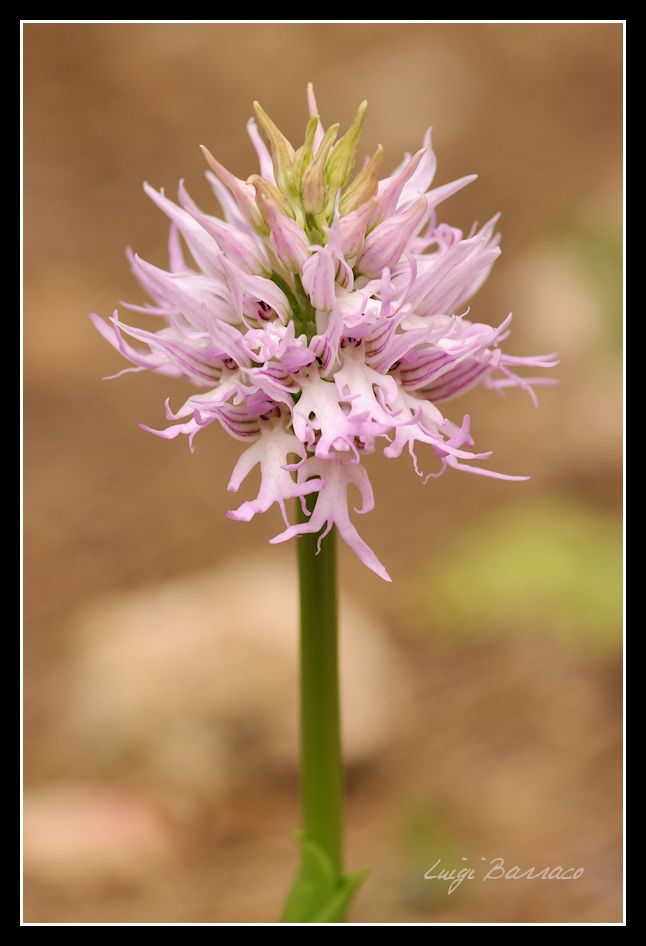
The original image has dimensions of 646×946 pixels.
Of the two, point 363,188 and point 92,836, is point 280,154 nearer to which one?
Answer: point 363,188

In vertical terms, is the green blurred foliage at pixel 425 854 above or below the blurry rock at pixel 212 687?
below

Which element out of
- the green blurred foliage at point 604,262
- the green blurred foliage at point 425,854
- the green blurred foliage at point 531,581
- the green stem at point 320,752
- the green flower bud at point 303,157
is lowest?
the green blurred foliage at point 425,854

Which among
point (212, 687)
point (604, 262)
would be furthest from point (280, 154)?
point (604, 262)

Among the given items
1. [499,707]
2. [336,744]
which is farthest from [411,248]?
[499,707]

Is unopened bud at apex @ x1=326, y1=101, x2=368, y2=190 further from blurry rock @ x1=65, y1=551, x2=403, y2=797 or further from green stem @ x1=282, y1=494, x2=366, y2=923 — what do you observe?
blurry rock @ x1=65, y1=551, x2=403, y2=797

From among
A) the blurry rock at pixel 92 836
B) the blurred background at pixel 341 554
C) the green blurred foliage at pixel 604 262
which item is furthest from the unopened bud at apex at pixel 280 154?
the green blurred foliage at pixel 604 262

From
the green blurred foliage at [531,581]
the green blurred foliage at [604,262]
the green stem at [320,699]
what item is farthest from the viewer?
the green blurred foliage at [604,262]

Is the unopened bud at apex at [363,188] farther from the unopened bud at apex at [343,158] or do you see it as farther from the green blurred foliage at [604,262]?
the green blurred foliage at [604,262]
